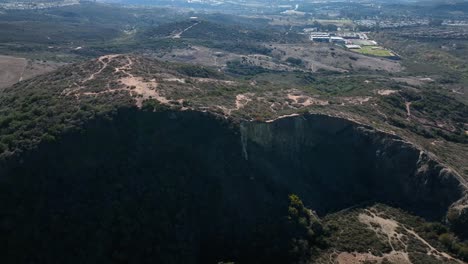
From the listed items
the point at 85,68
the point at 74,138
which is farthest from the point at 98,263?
the point at 85,68

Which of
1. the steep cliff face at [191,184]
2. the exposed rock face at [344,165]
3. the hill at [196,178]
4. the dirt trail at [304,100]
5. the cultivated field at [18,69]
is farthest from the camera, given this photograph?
the cultivated field at [18,69]

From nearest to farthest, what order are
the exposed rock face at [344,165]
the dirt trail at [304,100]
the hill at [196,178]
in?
1. the hill at [196,178]
2. the exposed rock face at [344,165]
3. the dirt trail at [304,100]

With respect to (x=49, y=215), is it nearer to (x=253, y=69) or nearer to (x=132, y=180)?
(x=132, y=180)

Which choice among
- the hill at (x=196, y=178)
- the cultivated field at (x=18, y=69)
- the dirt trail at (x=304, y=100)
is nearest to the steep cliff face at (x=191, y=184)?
the hill at (x=196, y=178)

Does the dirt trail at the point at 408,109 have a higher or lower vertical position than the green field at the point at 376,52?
lower

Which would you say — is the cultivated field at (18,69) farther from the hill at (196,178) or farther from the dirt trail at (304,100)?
the dirt trail at (304,100)

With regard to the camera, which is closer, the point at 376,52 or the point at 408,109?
the point at 408,109

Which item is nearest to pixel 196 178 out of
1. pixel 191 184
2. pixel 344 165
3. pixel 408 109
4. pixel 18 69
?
pixel 191 184

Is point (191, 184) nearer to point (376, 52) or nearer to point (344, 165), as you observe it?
point (344, 165)

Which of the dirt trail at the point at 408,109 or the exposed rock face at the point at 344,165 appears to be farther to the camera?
the dirt trail at the point at 408,109
